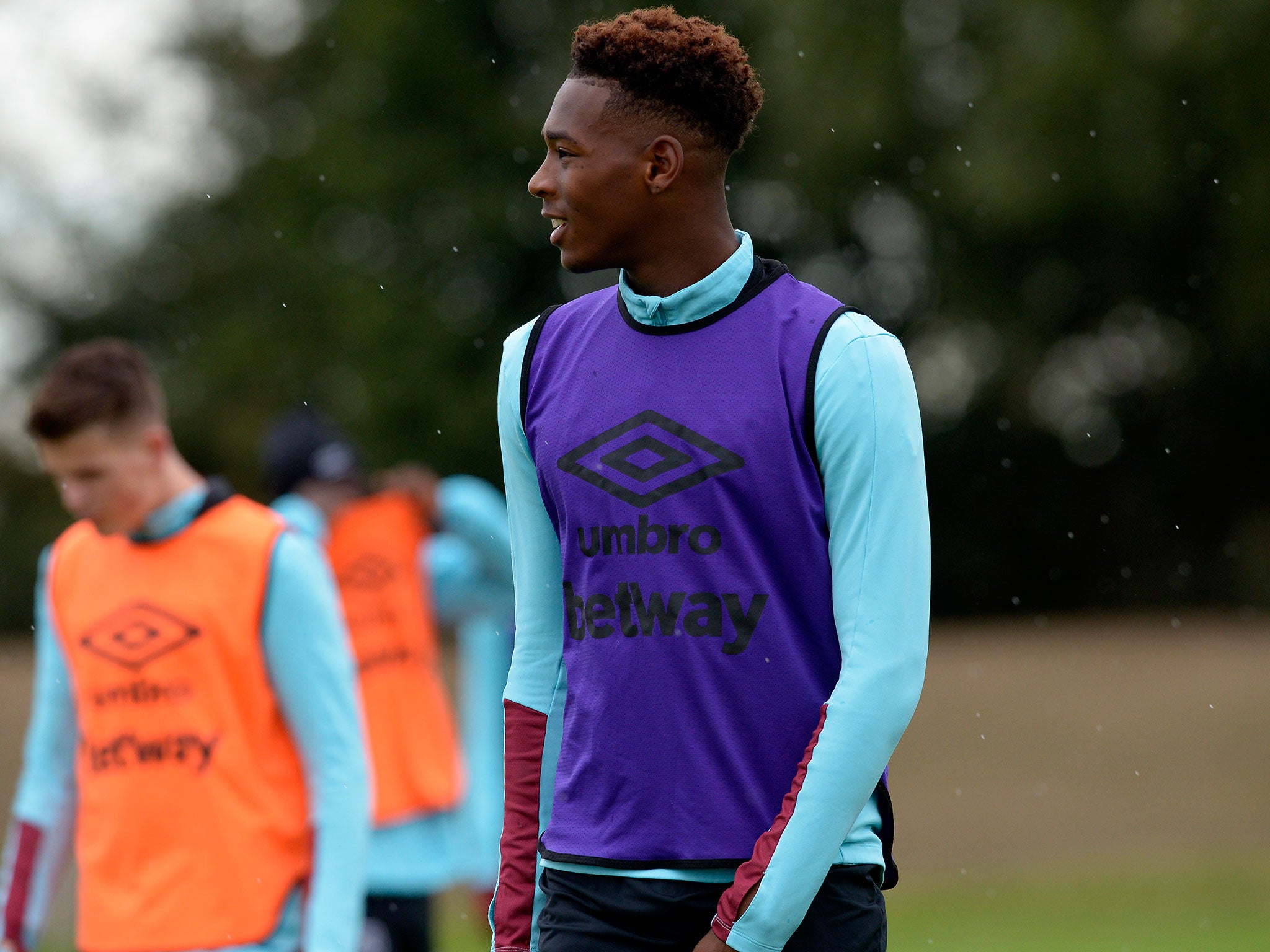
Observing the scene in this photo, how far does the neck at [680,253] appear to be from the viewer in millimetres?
2629

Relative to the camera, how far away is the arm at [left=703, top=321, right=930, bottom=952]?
2.37 metres

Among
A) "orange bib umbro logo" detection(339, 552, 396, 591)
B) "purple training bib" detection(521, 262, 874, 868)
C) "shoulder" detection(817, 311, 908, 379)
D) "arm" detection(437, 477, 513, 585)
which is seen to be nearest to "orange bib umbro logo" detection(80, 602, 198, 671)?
"purple training bib" detection(521, 262, 874, 868)

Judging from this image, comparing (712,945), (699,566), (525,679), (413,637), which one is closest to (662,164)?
(699,566)

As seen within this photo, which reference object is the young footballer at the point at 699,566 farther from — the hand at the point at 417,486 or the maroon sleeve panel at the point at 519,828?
the hand at the point at 417,486

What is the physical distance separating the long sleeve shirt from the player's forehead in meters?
1.59

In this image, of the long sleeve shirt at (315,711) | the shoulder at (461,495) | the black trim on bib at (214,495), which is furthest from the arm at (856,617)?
the shoulder at (461,495)

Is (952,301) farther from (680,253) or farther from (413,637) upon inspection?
(680,253)

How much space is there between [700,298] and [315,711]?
165cm

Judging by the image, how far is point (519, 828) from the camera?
8.87ft

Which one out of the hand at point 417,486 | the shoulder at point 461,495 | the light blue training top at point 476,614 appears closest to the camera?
the light blue training top at point 476,614

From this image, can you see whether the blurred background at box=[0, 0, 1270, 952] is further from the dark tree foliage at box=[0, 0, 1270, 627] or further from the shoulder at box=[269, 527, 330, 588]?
the shoulder at box=[269, 527, 330, 588]

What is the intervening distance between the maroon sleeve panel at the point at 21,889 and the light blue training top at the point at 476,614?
3.01 metres

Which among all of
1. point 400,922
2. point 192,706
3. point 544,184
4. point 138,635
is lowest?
point 400,922

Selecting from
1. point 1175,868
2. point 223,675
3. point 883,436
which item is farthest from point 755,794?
point 1175,868
